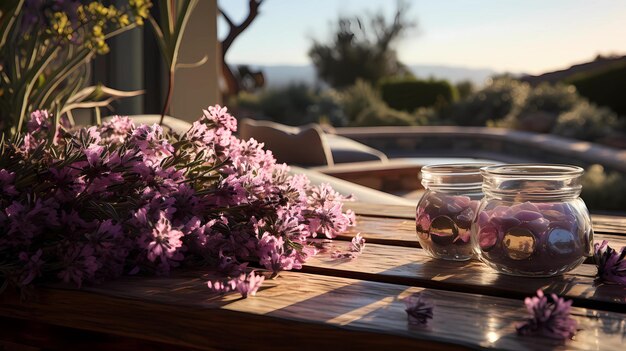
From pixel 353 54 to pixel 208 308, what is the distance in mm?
18694

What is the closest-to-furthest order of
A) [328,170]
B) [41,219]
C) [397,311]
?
[397,311]
[41,219]
[328,170]

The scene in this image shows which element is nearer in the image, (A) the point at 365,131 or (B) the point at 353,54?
(A) the point at 365,131

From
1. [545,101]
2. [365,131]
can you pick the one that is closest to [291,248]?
[365,131]

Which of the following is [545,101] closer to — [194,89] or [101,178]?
[194,89]

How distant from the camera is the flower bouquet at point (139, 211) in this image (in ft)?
2.77

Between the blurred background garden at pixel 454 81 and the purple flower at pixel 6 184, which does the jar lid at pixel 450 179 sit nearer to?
the purple flower at pixel 6 184

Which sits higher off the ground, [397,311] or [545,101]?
[545,101]

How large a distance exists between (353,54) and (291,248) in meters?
18.5

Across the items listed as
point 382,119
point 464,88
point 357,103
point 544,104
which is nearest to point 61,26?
point 382,119

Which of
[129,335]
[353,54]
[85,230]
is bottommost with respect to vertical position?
[129,335]

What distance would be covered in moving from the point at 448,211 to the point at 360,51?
60.8 feet

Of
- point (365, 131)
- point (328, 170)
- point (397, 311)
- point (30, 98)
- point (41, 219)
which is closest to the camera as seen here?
point (397, 311)

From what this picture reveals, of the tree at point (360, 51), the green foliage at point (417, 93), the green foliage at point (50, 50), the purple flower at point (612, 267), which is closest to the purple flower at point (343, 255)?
the purple flower at point (612, 267)

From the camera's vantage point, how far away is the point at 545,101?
1170 centimetres
